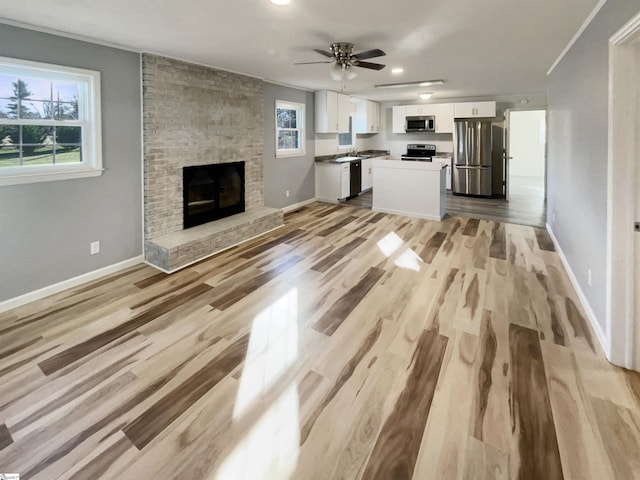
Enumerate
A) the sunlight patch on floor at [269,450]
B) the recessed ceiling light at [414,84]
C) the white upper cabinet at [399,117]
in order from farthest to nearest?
the white upper cabinet at [399,117]
the recessed ceiling light at [414,84]
the sunlight patch on floor at [269,450]

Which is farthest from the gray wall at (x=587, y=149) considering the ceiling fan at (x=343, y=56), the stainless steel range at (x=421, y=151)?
the stainless steel range at (x=421, y=151)

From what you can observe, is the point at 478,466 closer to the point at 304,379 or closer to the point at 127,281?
the point at 304,379

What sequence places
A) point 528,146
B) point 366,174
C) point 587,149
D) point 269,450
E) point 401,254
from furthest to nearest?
point 528,146
point 366,174
point 401,254
point 587,149
point 269,450

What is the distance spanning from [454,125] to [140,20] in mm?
7357

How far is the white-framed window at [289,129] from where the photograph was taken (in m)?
6.68

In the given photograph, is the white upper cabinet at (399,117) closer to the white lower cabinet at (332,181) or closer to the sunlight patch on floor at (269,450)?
the white lower cabinet at (332,181)

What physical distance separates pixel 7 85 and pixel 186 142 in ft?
6.14

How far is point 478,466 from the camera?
1.63 m

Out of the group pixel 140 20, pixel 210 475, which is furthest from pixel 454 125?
pixel 210 475

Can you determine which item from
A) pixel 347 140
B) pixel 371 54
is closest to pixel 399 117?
pixel 347 140

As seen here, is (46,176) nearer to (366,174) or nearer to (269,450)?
(269,450)

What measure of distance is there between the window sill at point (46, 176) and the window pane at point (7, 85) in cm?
70

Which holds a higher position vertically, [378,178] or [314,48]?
[314,48]

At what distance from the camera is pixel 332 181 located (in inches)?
305
